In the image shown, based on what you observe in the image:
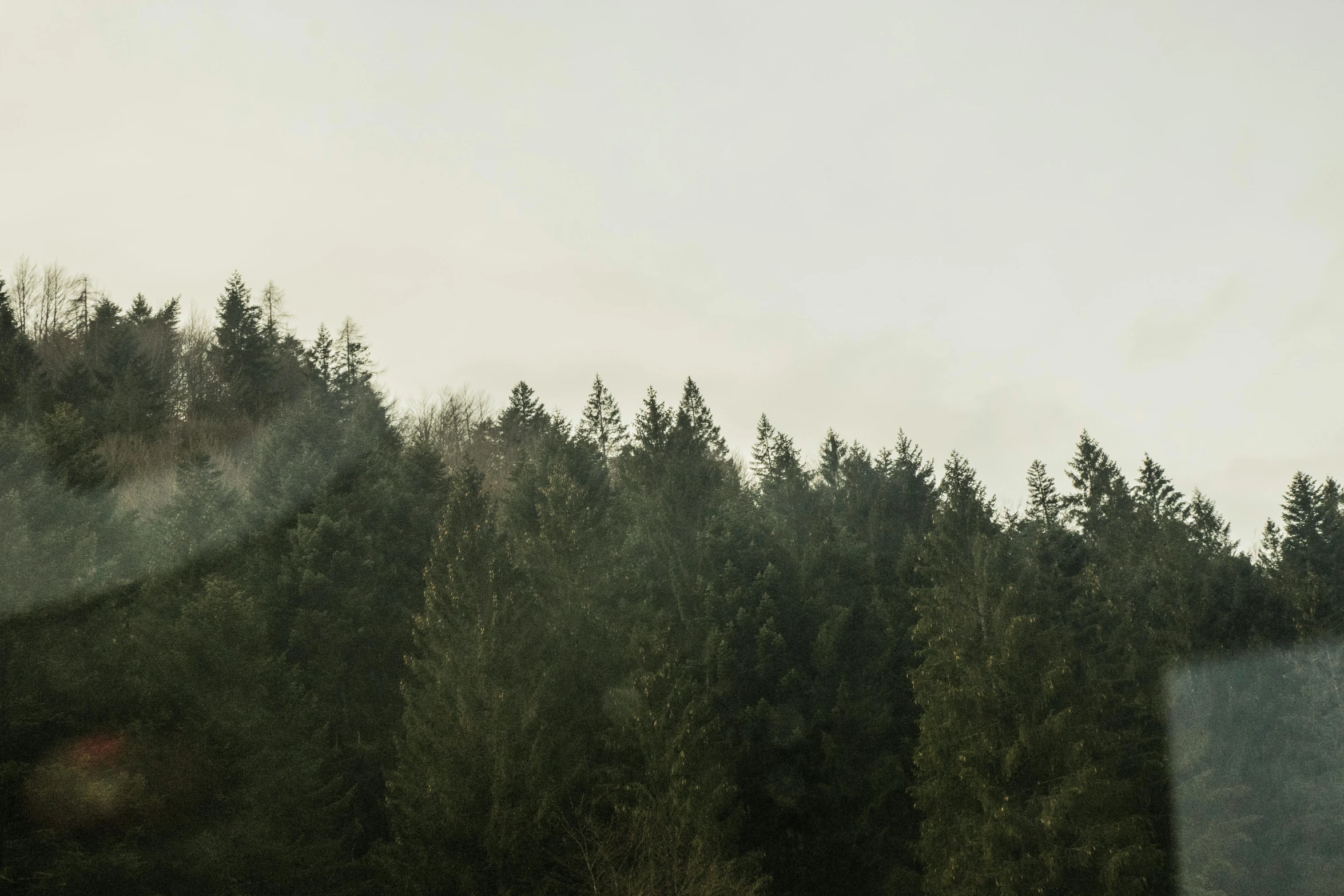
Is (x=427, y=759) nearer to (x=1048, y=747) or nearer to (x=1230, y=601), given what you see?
(x=1048, y=747)

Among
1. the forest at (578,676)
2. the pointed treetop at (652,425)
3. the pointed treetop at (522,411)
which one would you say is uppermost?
the pointed treetop at (522,411)

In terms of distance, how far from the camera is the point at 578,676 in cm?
3722

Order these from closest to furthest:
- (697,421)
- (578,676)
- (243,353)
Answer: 1. (578,676)
2. (697,421)
3. (243,353)

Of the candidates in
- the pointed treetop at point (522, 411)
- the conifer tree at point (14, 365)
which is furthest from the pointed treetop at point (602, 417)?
the conifer tree at point (14, 365)

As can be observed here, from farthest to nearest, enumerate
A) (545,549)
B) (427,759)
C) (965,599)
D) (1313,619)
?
(1313,619) → (545,549) → (965,599) → (427,759)

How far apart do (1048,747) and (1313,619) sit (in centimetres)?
1886

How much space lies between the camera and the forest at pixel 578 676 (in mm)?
26938

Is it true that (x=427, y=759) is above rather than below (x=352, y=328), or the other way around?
below

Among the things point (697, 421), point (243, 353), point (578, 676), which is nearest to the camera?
point (578, 676)

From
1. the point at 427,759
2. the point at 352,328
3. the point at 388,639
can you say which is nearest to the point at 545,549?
the point at 388,639

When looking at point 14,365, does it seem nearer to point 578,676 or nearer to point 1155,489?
point 578,676

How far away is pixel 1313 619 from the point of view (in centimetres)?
4378

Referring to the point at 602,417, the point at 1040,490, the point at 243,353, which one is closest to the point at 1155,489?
the point at 1040,490

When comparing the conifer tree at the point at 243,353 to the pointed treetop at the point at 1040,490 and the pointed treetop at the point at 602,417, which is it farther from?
the pointed treetop at the point at 1040,490
